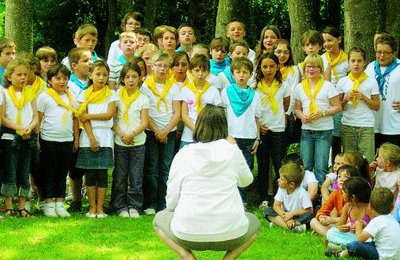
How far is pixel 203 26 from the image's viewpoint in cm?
2781

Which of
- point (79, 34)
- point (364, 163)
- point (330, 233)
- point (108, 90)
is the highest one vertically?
point (79, 34)

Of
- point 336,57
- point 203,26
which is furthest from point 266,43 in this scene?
point 203,26

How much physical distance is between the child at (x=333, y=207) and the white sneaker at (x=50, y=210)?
3.20 m

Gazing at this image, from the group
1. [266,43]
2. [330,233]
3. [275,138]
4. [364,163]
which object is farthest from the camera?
[266,43]

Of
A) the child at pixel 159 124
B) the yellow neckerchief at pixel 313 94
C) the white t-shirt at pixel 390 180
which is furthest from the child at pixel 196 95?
the white t-shirt at pixel 390 180

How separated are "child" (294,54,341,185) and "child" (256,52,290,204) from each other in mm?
297

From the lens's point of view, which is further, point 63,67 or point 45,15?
point 45,15

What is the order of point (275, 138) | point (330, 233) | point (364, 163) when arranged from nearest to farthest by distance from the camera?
point (330, 233) < point (364, 163) < point (275, 138)

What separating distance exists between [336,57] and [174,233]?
533 centimetres

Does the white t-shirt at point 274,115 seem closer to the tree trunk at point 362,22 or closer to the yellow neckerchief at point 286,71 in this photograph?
the yellow neckerchief at point 286,71

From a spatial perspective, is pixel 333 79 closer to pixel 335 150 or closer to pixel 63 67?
pixel 335 150

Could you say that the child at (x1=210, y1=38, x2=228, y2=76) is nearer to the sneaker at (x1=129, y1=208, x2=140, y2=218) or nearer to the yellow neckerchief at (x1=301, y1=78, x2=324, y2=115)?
the yellow neckerchief at (x1=301, y1=78, x2=324, y2=115)

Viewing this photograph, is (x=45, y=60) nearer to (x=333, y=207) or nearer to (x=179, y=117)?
(x=179, y=117)

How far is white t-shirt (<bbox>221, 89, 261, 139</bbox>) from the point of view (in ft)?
33.7
